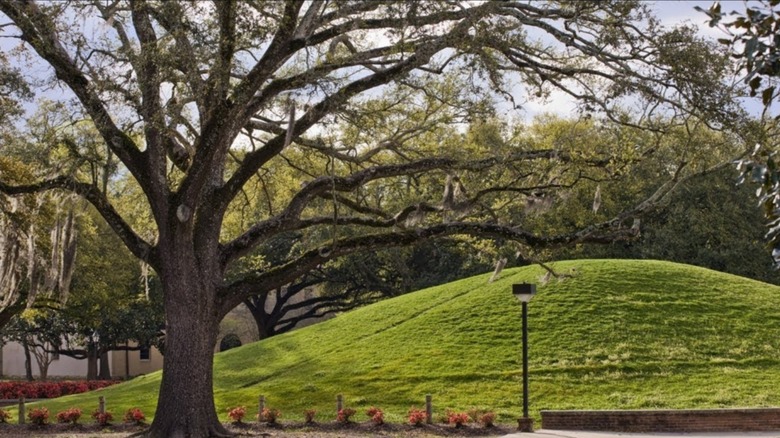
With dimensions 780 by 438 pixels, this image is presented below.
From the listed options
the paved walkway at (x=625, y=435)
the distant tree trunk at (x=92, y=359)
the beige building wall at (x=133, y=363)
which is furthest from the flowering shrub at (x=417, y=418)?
the beige building wall at (x=133, y=363)

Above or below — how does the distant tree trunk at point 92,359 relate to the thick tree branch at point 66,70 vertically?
below

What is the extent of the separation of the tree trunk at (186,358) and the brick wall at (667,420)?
7.40 metres

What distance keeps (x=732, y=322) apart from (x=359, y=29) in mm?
19427

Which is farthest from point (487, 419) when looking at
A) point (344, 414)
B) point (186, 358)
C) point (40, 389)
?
point (40, 389)

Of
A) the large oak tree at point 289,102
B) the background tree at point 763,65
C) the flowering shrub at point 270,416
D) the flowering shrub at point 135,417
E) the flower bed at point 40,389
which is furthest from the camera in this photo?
the flower bed at point 40,389

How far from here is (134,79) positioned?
16.8 meters

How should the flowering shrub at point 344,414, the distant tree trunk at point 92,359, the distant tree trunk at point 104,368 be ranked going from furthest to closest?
the distant tree trunk at point 104,368
the distant tree trunk at point 92,359
the flowering shrub at point 344,414

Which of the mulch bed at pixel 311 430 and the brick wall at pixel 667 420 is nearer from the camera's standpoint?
the brick wall at pixel 667 420

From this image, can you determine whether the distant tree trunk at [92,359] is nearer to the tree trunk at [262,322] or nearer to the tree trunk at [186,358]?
the tree trunk at [262,322]

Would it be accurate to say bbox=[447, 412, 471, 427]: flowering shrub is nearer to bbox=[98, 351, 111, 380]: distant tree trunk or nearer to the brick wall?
the brick wall

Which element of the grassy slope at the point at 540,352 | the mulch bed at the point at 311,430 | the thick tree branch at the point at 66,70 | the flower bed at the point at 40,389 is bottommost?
the flower bed at the point at 40,389

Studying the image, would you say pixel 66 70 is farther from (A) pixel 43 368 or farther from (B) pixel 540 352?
(A) pixel 43 368

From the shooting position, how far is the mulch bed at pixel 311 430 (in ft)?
67.4

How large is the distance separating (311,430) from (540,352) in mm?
9495
